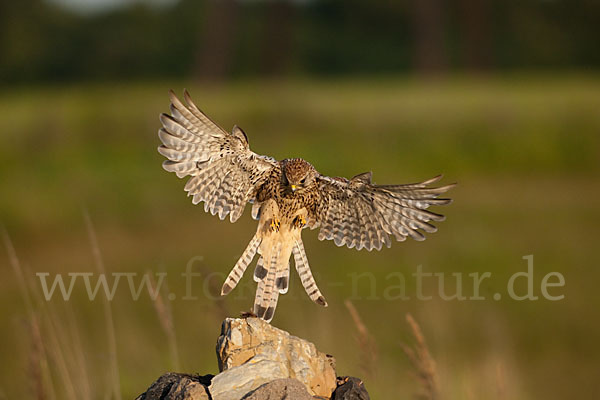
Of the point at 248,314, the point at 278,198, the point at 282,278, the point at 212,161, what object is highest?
the point at 212,161

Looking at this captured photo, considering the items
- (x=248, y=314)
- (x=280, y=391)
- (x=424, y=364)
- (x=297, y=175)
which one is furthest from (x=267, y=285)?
(x=424, y=364)

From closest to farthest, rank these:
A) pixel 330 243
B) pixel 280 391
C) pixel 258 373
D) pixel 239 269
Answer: pixel 280 391, pixel 258 373, pixel 239 269, pixel 330 243

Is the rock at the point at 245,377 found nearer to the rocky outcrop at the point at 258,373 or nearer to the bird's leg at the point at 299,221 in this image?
the rocky outcrop at the point at 258,373

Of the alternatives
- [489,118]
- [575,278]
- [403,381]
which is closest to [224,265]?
[403,381]

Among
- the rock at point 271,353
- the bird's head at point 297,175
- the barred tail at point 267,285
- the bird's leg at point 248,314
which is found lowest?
the rock at point 271,353

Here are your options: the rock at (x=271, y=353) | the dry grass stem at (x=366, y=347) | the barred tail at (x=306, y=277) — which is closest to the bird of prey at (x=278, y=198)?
the barred tail at (x=306, y=277)

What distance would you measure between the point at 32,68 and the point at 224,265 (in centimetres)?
2998

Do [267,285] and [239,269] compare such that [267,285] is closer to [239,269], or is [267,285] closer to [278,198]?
[239,269]

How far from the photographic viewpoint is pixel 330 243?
12.8 meters

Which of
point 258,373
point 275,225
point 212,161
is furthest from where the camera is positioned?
point 212,161

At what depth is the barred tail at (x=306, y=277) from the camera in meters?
2.96

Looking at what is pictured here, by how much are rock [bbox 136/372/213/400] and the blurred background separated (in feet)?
2.67

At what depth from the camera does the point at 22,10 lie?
41156mm

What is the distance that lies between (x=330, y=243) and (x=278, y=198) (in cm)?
969
